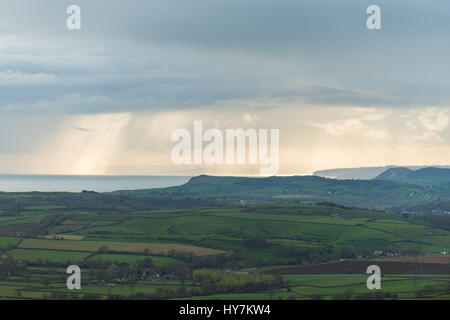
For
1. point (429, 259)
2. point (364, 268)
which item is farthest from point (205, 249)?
point (429, 259)

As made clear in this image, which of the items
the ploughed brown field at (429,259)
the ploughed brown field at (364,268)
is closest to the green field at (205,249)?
the ploughed brown field at (364,268)

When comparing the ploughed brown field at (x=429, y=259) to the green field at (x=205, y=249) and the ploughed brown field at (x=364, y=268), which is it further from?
the green field at (x=205, y=249)

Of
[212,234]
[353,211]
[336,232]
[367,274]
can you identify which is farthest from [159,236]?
[353,211]

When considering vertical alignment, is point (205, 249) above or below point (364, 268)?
above

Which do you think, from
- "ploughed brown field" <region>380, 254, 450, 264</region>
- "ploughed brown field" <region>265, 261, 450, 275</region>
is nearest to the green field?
"ploughed brown field" <region>265, 261, 450, 275</region>

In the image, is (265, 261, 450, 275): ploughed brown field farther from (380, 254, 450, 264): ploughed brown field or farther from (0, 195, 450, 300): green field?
(380, 254, 450, 264): ploughed brown field

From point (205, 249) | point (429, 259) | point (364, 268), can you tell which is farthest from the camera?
point (205, 249)

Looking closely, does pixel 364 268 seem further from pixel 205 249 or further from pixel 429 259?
pixel 205 249

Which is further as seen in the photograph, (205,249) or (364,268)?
(205,249)
